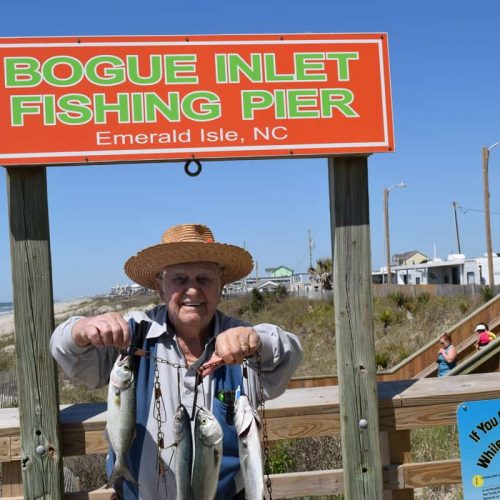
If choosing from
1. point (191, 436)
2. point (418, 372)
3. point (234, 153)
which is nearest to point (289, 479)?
point (191, 436)

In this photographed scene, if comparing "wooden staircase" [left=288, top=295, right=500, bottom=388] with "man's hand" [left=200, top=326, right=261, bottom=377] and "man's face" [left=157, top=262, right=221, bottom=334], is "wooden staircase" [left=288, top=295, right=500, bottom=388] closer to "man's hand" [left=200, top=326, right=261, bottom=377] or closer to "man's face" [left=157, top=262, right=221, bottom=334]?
"man's face" [left=157, top=262, right=221, bottom=334]

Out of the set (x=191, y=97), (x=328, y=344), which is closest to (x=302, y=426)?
(x=191, y=97)

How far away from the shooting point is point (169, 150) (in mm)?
3137

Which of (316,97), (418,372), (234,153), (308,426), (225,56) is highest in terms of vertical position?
(225,56)

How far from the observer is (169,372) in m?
2.86

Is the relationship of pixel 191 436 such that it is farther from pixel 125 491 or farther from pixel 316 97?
pixel 316 97

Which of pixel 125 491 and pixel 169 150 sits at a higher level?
pixel 169 150

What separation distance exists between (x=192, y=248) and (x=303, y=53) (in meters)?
1.21

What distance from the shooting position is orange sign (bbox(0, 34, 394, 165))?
307 cm

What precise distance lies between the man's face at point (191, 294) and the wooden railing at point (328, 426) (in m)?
0.74

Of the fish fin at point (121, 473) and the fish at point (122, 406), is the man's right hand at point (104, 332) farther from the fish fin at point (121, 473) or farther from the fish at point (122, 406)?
the fish fin at point (121, 473)

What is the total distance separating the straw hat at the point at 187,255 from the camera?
2965 mm

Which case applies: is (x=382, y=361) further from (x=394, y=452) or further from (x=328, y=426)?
(x=328, y=426)

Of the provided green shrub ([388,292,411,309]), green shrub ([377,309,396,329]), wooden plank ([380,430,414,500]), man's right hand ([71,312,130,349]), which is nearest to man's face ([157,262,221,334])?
man's right hand ([71,312,130,349])
